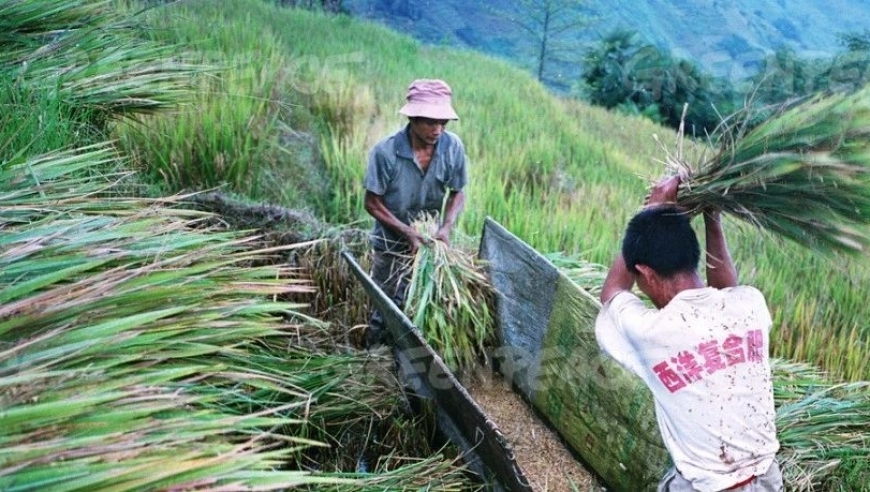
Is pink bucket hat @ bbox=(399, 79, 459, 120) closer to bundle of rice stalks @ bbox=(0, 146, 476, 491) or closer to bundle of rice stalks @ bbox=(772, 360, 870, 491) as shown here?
bundle of rice stalks @ bbox=(0, 146, 476, 491)

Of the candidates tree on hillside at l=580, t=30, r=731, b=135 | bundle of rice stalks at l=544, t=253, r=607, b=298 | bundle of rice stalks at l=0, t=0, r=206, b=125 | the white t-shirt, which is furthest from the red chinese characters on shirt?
tree on hillside at l=580, t=30, r=731, b=135

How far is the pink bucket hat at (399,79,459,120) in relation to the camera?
289 cm

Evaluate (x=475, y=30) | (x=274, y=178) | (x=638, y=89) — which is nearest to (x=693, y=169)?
(x=274, y=178)

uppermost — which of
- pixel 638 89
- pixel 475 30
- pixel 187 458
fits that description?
pixel 187 458

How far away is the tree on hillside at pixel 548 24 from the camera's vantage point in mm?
16172

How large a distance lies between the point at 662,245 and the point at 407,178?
1.56 metres

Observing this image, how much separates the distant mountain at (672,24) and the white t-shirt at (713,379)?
1003 centimetres

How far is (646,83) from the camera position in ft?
52.0

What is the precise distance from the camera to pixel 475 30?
13609mm

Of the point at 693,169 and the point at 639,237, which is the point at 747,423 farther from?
the point at 693,169

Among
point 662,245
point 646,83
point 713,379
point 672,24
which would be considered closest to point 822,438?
point 713,379

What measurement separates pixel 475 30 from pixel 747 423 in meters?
12.7

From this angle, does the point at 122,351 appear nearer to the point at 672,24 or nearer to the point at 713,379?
the point at 713,379

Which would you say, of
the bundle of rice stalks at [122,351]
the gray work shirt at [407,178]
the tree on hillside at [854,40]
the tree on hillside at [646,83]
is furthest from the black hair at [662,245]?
the tree on hillside at [646,83]
